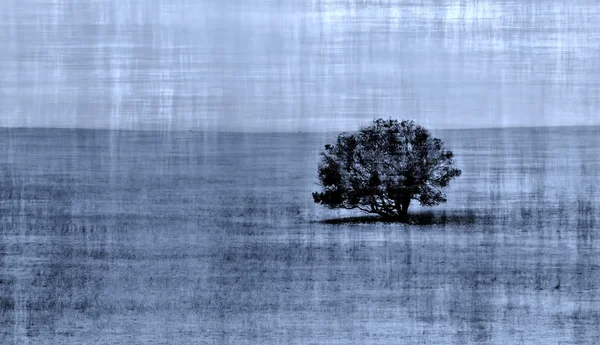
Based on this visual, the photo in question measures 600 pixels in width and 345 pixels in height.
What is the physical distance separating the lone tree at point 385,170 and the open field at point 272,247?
311 mm

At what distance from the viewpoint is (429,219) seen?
7.62 m

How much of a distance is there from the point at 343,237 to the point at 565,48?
248 cm

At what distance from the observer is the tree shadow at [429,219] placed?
7.09 metres

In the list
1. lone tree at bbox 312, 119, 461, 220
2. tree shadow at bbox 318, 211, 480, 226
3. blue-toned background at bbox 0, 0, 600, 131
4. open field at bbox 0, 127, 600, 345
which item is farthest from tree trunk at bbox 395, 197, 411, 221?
blue-toned background at bbox 0, 0, 600, 131

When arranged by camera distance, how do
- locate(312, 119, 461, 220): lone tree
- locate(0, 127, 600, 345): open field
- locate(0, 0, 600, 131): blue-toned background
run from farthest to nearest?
locate(312, 119, 461, 220): lone tree
locate(0, 0, 600, 131): blue-toned background
locate(0, 127, 600, 345): open field

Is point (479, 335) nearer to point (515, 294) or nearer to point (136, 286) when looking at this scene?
point (515, 294)

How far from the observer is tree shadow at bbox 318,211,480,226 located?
709 cm

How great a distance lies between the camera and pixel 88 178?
721 centimetres

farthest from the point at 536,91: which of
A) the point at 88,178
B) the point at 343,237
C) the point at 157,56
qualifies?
the point at 88,178

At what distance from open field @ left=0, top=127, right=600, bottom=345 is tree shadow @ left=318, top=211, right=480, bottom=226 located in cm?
4

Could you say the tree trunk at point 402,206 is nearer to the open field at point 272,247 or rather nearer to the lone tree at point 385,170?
the lone tree at point 385,170

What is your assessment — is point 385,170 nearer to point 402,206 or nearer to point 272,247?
point 402,206

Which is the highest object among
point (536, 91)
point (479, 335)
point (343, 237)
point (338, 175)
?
point (536, 91)

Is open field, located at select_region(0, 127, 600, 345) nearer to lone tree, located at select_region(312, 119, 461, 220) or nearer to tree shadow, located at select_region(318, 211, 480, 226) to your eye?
tree shadow, located at select_region(318, 211, 480, 226)
